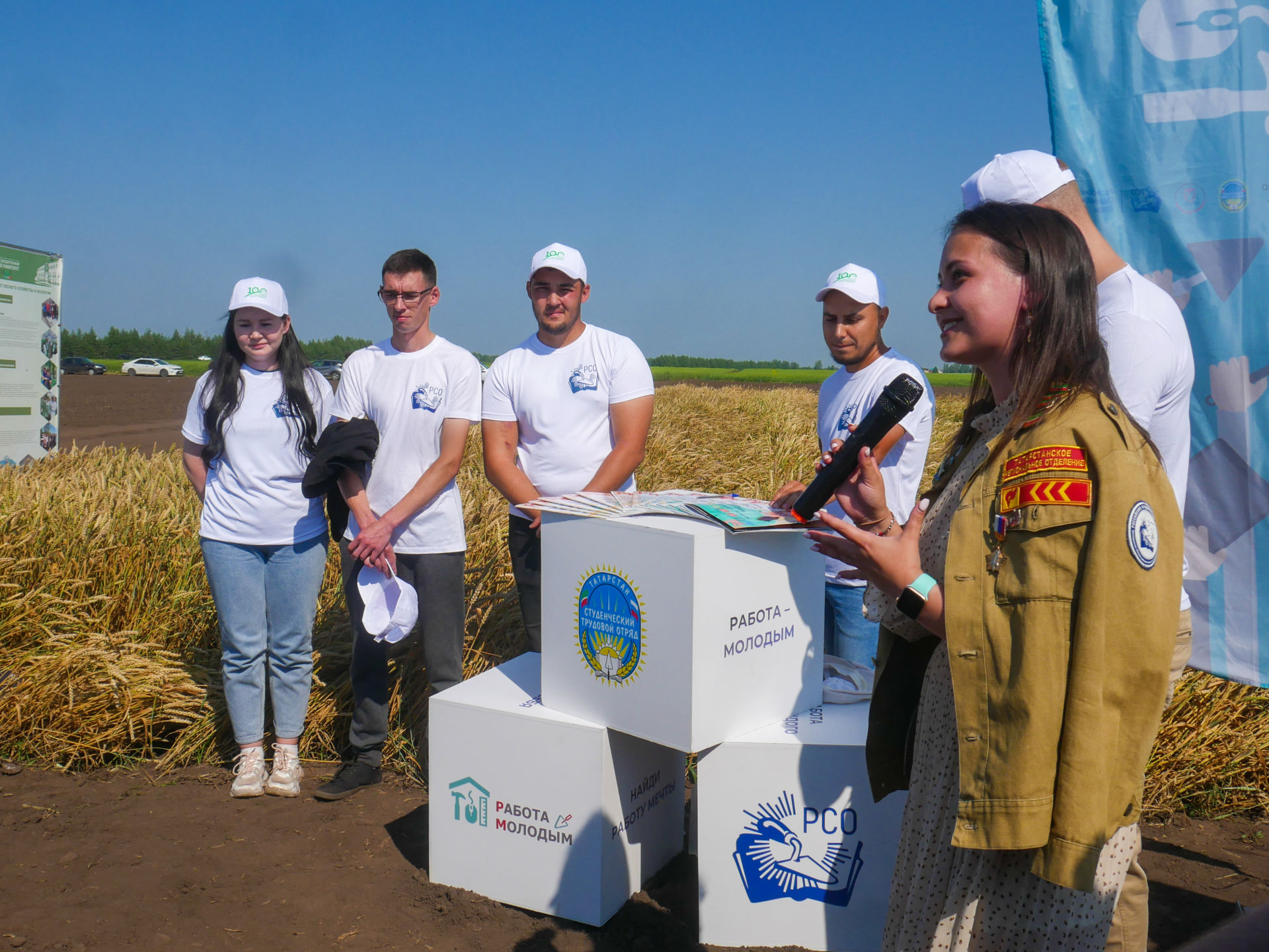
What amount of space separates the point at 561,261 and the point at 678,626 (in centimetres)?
181

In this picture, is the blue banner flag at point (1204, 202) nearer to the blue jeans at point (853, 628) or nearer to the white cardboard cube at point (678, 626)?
the blue jeans at point (853, 628)

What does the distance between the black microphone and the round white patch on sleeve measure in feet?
1.76

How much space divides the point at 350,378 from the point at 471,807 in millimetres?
1793

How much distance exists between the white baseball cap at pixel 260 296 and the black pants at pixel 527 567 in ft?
4.04

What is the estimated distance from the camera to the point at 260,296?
3549 millimetres

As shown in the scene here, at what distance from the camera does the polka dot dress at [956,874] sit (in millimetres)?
1442

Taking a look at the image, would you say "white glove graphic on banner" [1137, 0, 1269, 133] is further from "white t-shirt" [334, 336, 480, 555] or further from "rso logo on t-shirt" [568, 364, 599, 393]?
"white t-shirt" [334, 336, 480, 555]

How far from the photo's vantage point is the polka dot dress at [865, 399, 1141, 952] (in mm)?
1442

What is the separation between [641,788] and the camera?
→ 2889 millimetres

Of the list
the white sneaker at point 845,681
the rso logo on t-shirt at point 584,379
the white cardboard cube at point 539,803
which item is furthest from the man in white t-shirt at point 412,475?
the white sneaker at point 845,681

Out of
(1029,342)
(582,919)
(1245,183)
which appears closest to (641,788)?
(582,919)

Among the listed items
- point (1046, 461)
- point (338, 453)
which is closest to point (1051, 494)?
point (1046, 461)

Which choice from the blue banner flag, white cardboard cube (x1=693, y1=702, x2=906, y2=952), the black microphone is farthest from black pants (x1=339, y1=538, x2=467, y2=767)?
the blue banner flag

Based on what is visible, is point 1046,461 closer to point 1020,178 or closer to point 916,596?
point 916,596
